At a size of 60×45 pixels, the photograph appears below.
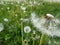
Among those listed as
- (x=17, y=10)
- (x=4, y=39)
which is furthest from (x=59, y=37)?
(x=17, y=10)

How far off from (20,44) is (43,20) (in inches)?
7.1

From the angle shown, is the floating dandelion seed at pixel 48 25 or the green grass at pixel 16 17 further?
the green grass at pixel 16 17

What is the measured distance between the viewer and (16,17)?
4.97ft

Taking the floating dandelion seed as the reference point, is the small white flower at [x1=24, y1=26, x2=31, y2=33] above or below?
below

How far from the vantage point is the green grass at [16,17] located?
1.31m

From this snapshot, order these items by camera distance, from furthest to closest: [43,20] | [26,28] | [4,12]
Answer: [4,12]
[26,28]
[43,20]

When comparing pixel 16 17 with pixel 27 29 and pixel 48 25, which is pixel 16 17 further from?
pixel 48 25

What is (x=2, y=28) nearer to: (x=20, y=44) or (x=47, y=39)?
(x=20, y=44)

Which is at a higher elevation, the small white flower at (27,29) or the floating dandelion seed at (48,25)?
the floating dandelion seed at (48,25)

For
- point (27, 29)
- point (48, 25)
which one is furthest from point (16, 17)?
point (48, 25)

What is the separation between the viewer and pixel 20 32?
136 cm

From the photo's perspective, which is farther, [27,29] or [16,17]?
[16,17]

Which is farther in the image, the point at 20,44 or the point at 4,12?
the point at 4,12

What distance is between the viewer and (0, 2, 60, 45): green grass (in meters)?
1.31
